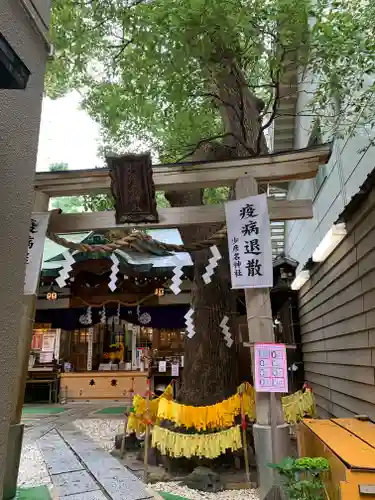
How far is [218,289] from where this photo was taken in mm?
7363

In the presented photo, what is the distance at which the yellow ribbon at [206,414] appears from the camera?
18.8 feet

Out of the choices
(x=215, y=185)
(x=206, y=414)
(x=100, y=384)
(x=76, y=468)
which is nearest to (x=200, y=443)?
(x=206, y=414)

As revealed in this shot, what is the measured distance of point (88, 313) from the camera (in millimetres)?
12320

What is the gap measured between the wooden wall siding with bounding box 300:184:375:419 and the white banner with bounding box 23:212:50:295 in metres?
4.18

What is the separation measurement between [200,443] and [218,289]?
9.04 feet

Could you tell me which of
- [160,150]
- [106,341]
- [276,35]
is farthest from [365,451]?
[106,341]

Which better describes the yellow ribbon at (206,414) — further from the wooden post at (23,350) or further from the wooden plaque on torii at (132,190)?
the wooden plaque on torii at (132,190)

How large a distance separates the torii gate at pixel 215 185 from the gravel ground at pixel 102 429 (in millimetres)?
4547

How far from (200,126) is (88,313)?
6817 mm

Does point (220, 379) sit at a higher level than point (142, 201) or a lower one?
lower

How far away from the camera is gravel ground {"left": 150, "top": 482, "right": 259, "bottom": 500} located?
4.99m

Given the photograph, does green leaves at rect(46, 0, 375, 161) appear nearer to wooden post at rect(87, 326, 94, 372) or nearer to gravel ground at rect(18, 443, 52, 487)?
gravel ground at rect(18, 443, 52, 487)

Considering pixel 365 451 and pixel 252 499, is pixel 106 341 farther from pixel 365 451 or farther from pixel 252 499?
pixel 365 451

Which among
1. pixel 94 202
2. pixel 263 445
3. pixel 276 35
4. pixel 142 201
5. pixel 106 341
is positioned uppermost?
pixel 276 35
